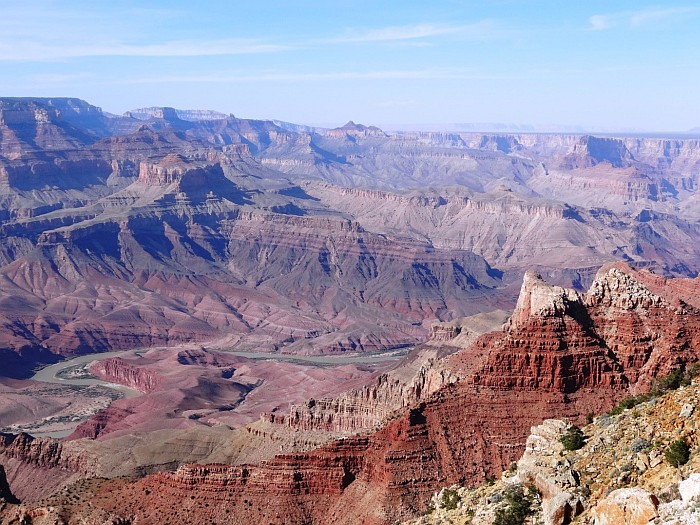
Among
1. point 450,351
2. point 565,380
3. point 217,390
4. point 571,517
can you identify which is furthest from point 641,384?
point 217,390

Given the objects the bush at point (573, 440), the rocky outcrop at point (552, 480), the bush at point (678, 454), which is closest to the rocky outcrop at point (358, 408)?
the bush at point (573, 440)

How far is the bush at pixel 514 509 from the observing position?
3097 centimetres

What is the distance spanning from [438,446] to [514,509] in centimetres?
2742

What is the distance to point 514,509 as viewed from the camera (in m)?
31.4

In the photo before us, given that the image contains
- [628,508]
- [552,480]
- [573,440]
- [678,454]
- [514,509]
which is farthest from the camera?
[573,440]

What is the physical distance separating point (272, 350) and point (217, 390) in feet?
165

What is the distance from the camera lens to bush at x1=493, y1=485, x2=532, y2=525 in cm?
A: 3097

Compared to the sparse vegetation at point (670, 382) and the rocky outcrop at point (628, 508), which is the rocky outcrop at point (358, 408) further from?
the rocky outcrop at point (628, 508)

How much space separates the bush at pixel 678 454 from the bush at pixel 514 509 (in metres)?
5.95

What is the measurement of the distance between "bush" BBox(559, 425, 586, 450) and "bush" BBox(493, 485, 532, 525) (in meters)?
5.15

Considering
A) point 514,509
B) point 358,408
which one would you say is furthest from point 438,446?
point 514,509

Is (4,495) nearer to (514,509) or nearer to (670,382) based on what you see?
(514,509)

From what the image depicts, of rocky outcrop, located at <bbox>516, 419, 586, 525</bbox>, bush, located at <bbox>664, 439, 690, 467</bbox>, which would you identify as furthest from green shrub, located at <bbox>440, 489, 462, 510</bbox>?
bush, located at <bbox>664, 439, 690, 467</bbox>

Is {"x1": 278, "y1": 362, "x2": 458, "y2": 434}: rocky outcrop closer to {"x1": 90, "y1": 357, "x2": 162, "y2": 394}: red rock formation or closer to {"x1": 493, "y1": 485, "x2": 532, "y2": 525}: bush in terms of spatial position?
{"x1": 493, "y1": 485, "x2": 532, "y2": 525}: bush
